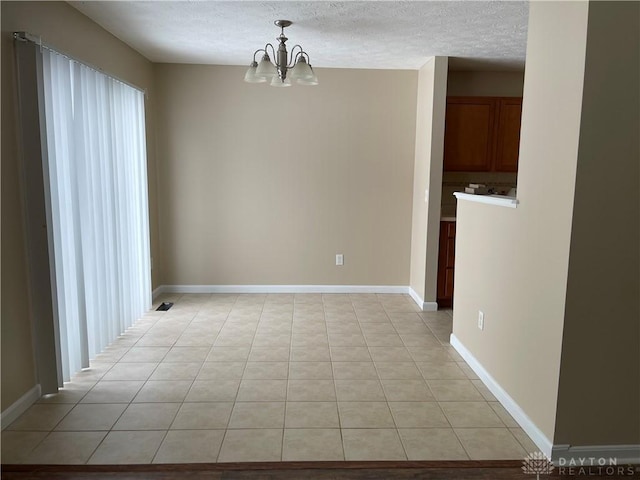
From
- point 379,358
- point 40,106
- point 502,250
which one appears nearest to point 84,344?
point 40,106

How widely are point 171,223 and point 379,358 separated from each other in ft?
9.29

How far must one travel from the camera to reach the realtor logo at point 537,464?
82.5 inches

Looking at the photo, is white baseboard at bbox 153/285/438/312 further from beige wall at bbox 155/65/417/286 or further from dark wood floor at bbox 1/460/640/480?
dark wood floor at bbox 1/460/640/480

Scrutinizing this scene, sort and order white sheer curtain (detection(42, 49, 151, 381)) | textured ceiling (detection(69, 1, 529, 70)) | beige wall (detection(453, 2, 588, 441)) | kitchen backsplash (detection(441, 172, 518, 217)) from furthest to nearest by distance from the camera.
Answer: kitchen backsplash (detection(441, 172, 518, 217)), textured ceiling (detection(69, 1, 529, 70)), white sheer curtain (detection(42, 49, 151, 381)), beige wall (detection(453, 2, 588, 441))

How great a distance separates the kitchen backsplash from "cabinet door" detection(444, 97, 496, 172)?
0.28 metres

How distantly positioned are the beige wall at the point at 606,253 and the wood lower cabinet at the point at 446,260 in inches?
99.7

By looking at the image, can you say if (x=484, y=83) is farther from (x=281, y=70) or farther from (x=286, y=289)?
(x=286, y=289)

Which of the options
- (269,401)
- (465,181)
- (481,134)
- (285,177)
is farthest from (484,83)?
(269,401)

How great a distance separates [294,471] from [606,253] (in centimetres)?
169

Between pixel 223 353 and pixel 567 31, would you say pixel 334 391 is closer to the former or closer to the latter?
pixel 223 353

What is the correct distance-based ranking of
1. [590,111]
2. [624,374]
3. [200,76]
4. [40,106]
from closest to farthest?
[590,111], [624,374], [40,106], [200,76]

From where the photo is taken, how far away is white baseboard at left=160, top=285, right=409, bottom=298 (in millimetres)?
5141

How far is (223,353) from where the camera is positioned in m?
3.45
